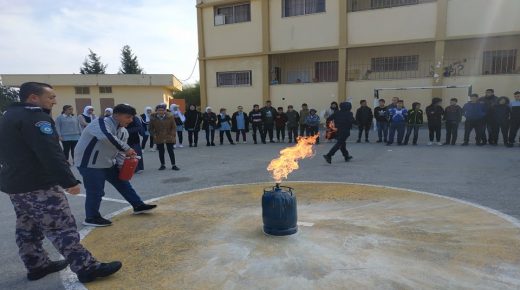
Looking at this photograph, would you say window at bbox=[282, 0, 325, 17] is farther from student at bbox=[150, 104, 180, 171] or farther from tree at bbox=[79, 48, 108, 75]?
tree at bbox=[79, 48, 108, 75]

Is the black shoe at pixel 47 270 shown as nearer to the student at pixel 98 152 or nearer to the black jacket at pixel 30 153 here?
the black jacket at pixel 30 153

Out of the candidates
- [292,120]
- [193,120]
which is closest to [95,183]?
[193,120]

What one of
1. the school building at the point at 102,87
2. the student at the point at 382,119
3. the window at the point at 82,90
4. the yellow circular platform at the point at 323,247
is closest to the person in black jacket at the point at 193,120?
the student at the point at 382,119

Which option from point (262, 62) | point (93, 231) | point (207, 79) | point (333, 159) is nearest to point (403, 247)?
point (93, 231)

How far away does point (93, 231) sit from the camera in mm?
5305

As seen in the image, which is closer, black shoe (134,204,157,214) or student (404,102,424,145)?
black shoe (134,204,157,214)

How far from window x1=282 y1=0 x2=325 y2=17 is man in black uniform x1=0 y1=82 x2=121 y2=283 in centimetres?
1885

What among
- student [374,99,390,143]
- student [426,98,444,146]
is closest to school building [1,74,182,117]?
student [374,99,390,143]

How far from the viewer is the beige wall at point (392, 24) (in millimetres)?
17812

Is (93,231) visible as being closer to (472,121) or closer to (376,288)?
(376,288)

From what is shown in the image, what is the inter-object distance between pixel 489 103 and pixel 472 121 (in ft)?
2.74

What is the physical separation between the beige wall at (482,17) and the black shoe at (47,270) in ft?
61.5

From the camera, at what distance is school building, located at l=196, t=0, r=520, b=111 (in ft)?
56.9

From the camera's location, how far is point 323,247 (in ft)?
14.3
